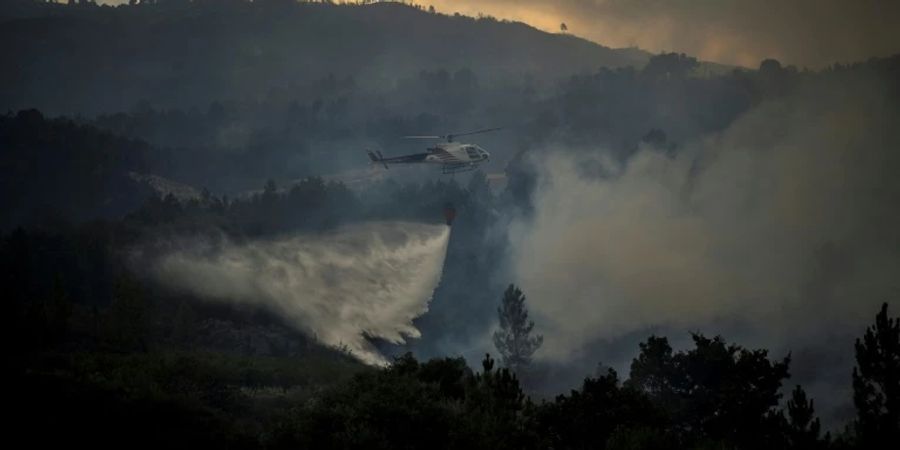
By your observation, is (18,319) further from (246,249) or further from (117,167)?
(117,167)

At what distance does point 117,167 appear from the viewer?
654 feet

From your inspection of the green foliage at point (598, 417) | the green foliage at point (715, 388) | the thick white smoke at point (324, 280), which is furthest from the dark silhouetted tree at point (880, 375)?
the thick white smoke at point (324, 280)

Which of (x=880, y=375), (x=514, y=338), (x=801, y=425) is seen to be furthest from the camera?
(x=514, y=338)

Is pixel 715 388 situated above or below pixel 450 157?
below

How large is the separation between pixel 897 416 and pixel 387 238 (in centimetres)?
10892

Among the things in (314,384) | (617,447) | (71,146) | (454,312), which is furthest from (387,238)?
(617,447)

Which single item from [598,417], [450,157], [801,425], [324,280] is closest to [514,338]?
[324,280]

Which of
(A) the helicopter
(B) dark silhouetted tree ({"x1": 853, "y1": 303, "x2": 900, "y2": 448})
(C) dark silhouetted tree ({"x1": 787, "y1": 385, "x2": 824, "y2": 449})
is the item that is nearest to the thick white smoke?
(A) the helicopter

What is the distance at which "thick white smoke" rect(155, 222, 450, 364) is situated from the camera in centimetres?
10375

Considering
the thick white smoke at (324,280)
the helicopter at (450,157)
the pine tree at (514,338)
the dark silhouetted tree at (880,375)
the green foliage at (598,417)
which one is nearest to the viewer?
the green foliage at (598,417)

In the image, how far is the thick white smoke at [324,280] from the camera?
104 m

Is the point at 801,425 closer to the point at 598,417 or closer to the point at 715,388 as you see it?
the point at 598,417

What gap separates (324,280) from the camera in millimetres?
115000

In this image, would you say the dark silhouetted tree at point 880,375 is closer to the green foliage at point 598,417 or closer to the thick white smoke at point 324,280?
the green foliage at point 598,417
